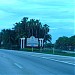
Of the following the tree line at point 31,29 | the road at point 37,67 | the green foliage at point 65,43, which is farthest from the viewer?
the tree line at point 31,29

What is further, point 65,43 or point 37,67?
point 65,43

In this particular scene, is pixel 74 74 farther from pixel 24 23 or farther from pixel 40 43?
pixel 24 23

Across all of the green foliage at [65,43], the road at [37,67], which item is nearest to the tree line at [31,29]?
the green foliage at [65,43]

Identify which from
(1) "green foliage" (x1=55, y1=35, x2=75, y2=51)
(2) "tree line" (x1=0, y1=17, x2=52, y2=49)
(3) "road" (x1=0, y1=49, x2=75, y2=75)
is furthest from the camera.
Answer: (2) "tree line" (x1=0, y1=17, x2=52, y2=49)

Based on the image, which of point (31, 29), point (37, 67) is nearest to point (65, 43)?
point (31, 29)

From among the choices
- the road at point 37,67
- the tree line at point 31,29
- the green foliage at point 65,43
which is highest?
the tree line at point 31,29

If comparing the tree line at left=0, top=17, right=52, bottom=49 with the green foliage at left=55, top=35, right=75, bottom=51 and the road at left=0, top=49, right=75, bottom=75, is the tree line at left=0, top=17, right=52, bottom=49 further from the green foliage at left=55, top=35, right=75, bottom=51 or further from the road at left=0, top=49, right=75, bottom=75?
the road at left=0, top=49, right=75, bottom=75

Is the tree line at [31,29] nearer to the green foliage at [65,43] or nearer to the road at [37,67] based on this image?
the green foliage at [65,43]

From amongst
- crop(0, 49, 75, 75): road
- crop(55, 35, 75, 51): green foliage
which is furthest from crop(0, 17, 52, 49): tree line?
crop(0, 49, 75, 75): road

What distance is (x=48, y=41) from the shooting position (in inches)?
4240

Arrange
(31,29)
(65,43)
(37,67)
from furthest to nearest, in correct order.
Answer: (31,29), (65,43), (37,67)

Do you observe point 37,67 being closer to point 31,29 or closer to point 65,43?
point 65,43

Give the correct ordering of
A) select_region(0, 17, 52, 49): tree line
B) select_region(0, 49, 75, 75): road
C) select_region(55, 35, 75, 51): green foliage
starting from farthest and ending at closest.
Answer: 1. select_region(0, 17, 52, 49): tree line
2. select_region(55, 35, 75, 51): green foliage
3. select_region(0, 49, 75, 75): road

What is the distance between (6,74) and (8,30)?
102808 mm
